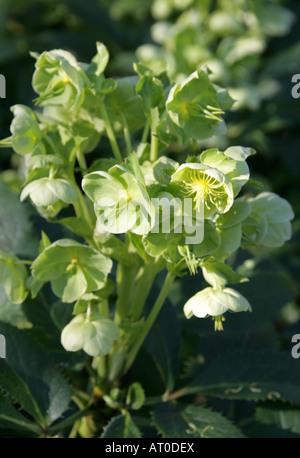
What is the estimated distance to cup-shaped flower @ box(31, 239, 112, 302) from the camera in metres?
0.61

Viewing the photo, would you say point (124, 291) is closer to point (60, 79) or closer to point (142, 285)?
point (142, 285)

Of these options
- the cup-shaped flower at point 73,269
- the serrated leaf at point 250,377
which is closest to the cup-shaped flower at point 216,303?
the cup-shaped flower at point 73,269

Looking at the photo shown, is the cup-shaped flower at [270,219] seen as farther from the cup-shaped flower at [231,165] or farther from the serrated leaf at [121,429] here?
the serrated leaf at [121,429]

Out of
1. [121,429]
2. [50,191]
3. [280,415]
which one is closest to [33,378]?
[121,429]

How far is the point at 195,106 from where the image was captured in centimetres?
62

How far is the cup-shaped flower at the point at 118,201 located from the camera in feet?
1.77

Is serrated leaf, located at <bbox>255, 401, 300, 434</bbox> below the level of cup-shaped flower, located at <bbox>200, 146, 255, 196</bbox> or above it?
below

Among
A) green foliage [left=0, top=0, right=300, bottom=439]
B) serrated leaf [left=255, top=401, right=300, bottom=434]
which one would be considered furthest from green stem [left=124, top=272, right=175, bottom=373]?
serrated leaf [left=255, top=401, right=300, bottom=434]

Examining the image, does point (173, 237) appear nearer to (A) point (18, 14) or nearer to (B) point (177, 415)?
(B) point (177, 415)

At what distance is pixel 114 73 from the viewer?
1730 millimetres

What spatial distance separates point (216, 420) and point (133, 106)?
409mm

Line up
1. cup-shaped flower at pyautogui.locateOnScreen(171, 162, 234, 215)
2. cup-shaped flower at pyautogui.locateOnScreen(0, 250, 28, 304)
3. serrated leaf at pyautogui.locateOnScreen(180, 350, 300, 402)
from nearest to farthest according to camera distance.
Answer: cup-shaped flower at pyautogui.locateOnScreen(171, 162, 234, 215) → cup-shaped flower at pyautogui.locateOnScreen(0, 250, 28, 304) → serrated leaf at pyautogui.locateOnScreen(180, 350, 300, 402)

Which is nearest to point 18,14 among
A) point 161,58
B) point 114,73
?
point 114,73

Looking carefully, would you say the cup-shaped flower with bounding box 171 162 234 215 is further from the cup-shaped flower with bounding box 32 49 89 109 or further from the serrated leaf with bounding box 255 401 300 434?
the serrated leaf with bounding box 255 401 300 434
